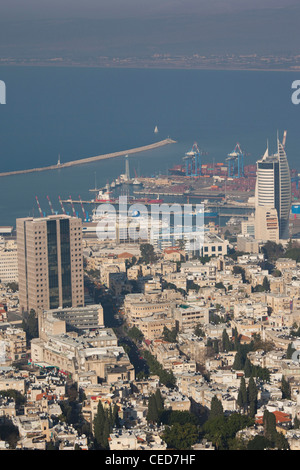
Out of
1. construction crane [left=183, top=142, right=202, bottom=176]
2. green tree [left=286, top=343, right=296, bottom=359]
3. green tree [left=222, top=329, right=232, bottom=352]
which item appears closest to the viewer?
green tree [left=286, top=343, right=296, bottom=359]

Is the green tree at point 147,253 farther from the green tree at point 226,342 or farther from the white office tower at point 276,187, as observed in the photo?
the green tree at point 226,342

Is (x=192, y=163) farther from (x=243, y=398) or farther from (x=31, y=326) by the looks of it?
(x=243, y=398)

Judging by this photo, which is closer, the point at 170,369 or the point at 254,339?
the point at 170,369

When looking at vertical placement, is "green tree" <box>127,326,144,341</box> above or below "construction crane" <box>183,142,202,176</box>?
below

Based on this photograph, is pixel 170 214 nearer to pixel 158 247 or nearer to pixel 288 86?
pixel 158 247

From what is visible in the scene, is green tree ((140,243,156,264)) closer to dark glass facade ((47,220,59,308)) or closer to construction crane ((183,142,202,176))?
dark glass facade ((47,220,59,308))

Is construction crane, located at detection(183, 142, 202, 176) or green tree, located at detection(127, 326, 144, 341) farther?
construction crane, located at detection(183, 142, 202, 176)

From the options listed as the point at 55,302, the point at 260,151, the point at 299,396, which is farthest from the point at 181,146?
the point at 299,396

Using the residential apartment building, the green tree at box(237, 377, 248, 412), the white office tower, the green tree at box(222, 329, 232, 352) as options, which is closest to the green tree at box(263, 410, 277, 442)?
the green tree at box(237, 377, 248, 412)

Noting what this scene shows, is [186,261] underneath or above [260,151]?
underneath

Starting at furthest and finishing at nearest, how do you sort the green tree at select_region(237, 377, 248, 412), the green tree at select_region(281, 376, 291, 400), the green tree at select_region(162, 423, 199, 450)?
the green tree at select_region(281, 376, 291, 400) → the green tree at select_region(237, 377, 248, 412) → the green tree at select_region(162, 423, 199, 450)
